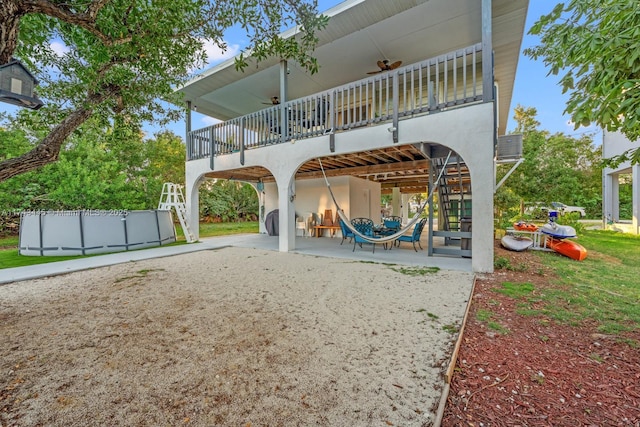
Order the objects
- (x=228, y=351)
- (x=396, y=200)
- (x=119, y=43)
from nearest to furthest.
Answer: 1. (x=228, y=351)
2. (x=119, y=43)
3. (x=396, y=200)

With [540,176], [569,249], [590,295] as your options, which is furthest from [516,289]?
[540,176]

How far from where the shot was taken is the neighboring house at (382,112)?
4871 mm

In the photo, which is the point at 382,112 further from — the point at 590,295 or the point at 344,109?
the point at 590,295

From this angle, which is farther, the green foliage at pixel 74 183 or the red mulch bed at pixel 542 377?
the green foliage at pixel 74 183

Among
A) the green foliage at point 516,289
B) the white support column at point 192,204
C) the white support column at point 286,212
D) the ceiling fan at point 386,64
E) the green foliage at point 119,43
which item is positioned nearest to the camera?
the green foliage at point 119,43

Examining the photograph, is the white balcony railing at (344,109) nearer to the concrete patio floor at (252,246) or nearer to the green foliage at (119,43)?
the green foliage at (119,43)

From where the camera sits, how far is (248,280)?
4668 millimetres

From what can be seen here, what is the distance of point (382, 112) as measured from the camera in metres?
7.81

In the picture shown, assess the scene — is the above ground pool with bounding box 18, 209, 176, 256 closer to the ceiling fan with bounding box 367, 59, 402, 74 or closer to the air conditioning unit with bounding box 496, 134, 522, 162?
the ceiling fan with bounding box 367, 59, 402, 74

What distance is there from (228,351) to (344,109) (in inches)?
287

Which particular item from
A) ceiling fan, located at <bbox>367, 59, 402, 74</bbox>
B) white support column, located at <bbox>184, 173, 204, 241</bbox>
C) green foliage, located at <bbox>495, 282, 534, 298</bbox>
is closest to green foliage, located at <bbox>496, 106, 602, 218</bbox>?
ceiling fan, located at <bbox>367, 59, 402, 74</bbox>

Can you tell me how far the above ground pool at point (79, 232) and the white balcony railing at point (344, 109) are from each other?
3117 millimetres

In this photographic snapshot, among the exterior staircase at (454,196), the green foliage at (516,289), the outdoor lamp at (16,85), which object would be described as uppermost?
the outdoor lamp at (16,85)

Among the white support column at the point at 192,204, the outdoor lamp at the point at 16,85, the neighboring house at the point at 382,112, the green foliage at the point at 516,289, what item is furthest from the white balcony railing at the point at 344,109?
the outdoor lamp at the point at 16,85
